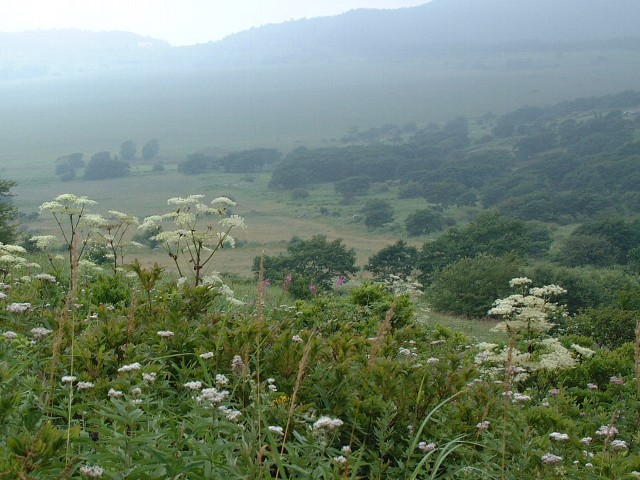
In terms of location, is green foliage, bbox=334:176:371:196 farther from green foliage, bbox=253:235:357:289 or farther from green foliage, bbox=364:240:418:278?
green foliage, bbox=253:235:357:289

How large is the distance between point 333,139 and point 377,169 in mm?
50887

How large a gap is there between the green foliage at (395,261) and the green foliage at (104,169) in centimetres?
10228

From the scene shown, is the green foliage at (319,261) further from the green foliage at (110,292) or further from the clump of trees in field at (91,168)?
the clump of trees in field at (91,168)

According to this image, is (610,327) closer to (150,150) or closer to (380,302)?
(380,302)

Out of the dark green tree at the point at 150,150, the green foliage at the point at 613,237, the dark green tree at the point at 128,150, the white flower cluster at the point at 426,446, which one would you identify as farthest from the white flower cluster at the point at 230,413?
the dark green tree at the point at 150,150

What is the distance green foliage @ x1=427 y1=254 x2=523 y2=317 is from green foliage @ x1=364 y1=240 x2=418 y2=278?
14.9 m

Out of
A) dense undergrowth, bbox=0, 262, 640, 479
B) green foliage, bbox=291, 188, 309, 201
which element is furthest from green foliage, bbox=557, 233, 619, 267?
green foliage, bbox=291, 188, 309, 201

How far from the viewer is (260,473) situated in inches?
79.7

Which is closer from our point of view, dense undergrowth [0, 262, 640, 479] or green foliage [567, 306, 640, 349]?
dense undergrowth [0, 262, 640, 479]

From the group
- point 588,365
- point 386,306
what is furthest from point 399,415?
point 386,306

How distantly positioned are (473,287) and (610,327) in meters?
15.9

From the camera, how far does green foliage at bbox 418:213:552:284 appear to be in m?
44.8

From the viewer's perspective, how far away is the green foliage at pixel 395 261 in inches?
1802

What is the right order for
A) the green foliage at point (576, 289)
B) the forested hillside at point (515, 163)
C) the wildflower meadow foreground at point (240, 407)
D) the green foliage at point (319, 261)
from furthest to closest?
the forested hillside at point (515, 163), the green foliage at point (319, 261), the green foliage at point (576, 289), the wildflower meadow foreground at point (240, 407)
